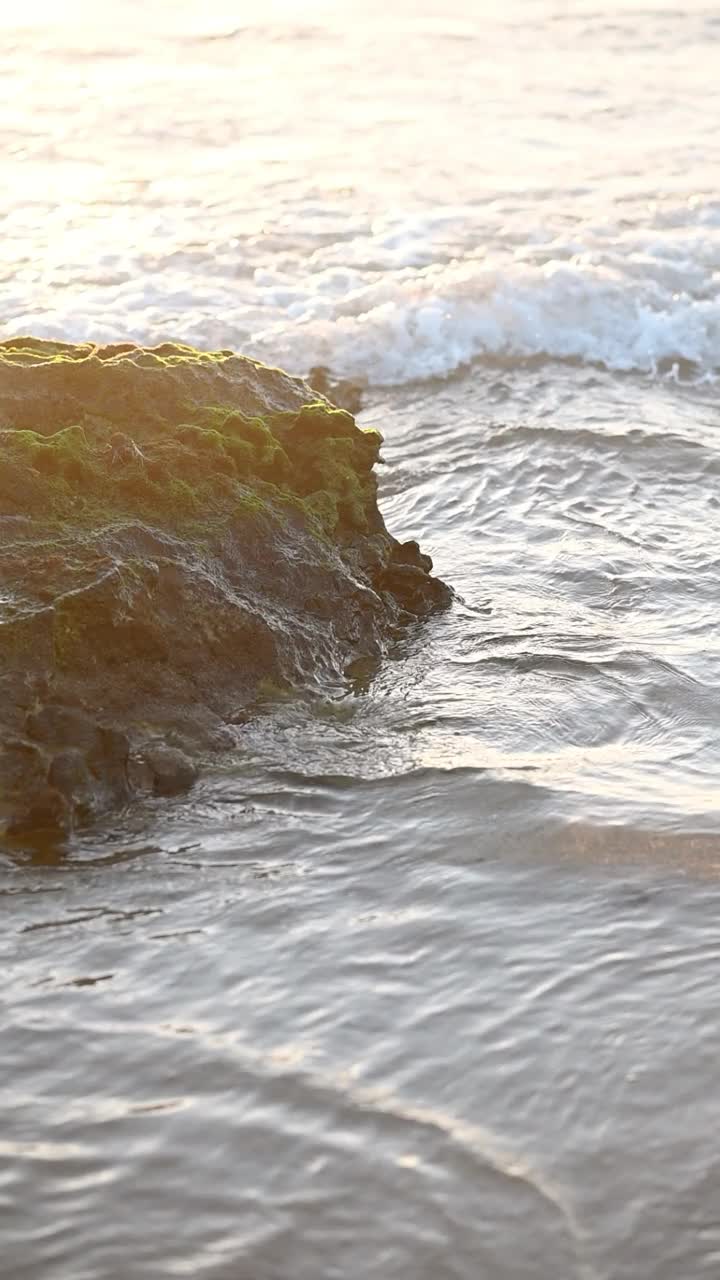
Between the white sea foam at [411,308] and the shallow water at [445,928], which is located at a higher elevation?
the white sea foam at [411,308]

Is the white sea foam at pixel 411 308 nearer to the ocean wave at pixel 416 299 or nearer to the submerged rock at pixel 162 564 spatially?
the ocean wave at pixel 416 299

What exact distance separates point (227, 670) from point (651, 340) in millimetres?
8671

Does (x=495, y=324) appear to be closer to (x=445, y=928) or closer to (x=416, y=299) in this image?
(x=416, y=299)

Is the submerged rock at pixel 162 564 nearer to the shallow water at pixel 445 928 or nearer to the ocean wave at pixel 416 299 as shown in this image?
the shallow water at pixel 445 928

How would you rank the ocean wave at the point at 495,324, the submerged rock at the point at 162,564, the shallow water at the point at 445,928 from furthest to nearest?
the ocean wave at the point at 495,324 → the submerged rock at the point at 162,564 → the shallow water at the point at 445,928

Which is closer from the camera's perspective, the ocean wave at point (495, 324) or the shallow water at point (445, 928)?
the shallow water at point (445, 928)

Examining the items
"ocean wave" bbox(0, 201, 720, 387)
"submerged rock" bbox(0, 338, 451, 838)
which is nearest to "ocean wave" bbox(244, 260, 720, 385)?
"ocean wave" bbox(0, 201, 720, 387)

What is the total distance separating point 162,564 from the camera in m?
5.95

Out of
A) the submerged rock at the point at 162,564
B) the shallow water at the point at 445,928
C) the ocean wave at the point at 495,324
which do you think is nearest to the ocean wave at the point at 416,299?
the ocean wave at the point at 495,324

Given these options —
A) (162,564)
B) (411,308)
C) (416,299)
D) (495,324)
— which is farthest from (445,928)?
(416,299)

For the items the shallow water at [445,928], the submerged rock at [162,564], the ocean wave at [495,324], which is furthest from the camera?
the ocean wave at [495,324]

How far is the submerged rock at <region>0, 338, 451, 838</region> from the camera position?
17.7 feet

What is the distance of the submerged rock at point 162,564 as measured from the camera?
17.7ft

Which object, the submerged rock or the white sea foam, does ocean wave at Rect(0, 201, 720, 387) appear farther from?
the submerged rock
